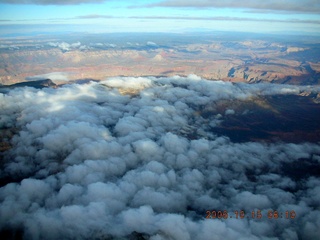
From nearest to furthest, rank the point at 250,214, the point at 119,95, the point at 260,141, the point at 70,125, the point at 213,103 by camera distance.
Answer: the point at 250,214 < the point at 70,125 < the point at 260,141 < the point at 119,95 < the point at 213,103

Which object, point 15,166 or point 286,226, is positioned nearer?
point 286,226

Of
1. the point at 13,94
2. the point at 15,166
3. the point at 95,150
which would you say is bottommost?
the point at 15,166

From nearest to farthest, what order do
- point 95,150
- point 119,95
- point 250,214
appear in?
point 250,214 → point 95,150 → point 119,95

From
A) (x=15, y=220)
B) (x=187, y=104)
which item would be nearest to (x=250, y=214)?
(x=15, y=220)

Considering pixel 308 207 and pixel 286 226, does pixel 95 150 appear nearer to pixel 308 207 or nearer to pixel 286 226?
pixel 286 226

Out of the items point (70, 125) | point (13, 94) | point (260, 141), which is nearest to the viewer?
point (70, 125)

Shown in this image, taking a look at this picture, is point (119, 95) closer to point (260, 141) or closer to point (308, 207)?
point (260, 141)

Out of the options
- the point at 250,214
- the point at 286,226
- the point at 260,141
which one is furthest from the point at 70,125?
the point at 260,141

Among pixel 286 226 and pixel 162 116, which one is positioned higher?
pixel 162 116

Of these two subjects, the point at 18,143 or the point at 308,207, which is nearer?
the point at 308,207
